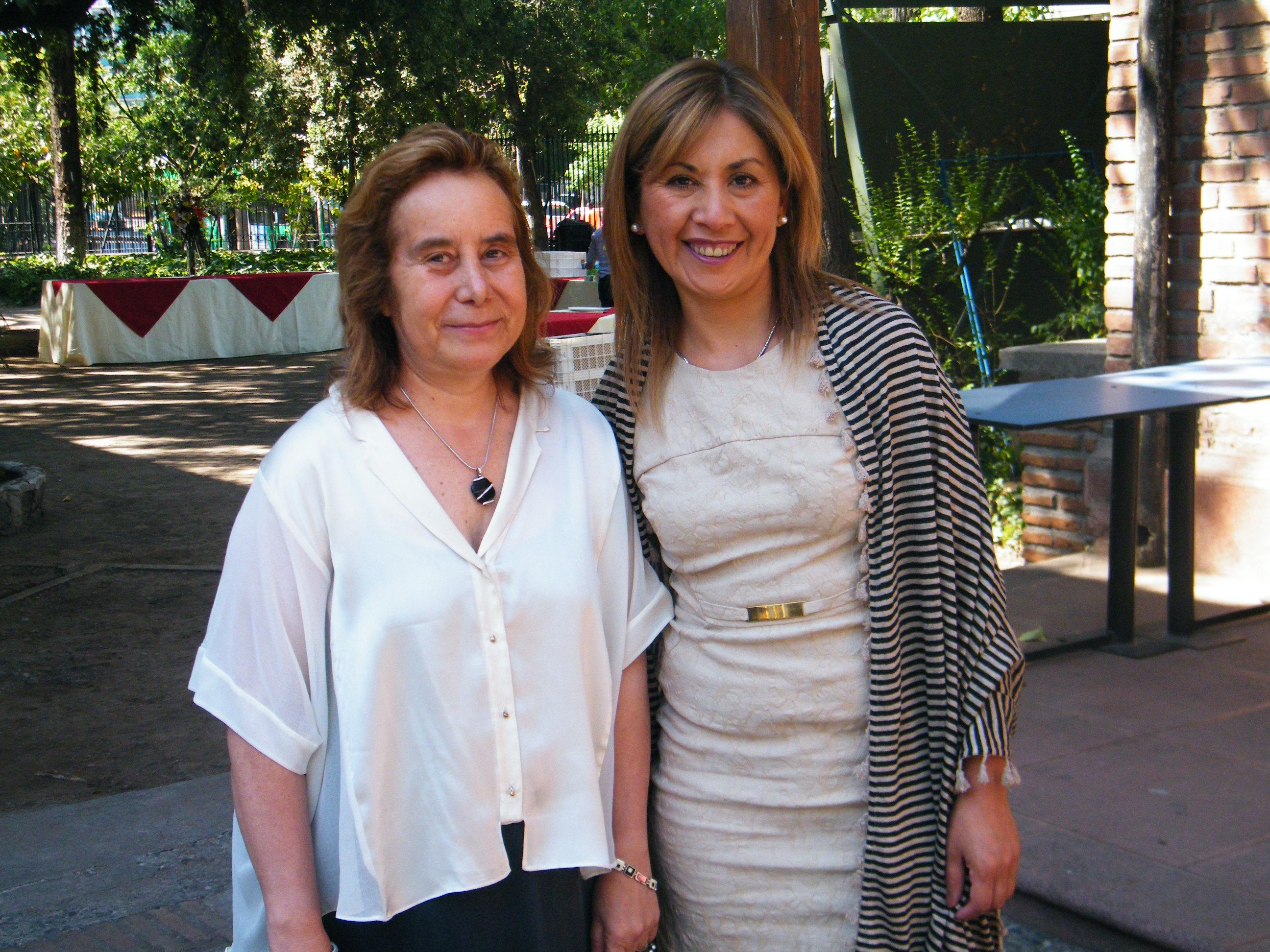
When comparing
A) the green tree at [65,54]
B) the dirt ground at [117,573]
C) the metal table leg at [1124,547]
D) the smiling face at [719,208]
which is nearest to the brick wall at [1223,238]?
the metal table leg at [1124,547]

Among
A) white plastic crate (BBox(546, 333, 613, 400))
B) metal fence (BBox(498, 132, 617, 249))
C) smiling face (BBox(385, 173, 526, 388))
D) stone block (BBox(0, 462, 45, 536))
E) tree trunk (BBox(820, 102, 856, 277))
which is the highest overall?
metal fence (BBox(498, 132, 617, 249))

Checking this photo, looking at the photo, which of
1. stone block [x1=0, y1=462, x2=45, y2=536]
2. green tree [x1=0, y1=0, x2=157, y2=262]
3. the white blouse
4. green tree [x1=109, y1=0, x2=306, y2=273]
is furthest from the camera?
green tree [x1=109, y1=0, x2=306, y2=273]

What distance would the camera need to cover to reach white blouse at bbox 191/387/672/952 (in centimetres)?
167

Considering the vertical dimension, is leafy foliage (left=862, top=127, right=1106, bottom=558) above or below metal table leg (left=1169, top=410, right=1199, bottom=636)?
above

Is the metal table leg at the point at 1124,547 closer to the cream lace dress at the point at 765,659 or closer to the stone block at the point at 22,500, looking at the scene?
the cream lace dress at the point at 765,659

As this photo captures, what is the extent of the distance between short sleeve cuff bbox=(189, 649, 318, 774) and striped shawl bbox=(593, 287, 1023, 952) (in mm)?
824

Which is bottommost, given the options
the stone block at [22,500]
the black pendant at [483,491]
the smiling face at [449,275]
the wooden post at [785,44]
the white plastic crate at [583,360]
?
the stone block at [22,500]

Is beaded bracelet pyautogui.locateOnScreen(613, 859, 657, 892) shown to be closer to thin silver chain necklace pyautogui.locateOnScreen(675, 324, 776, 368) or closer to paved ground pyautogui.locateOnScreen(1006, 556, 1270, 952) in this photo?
thin silver chain necklace pyautogui.locateOnScreen(675, 324, 776, 368)

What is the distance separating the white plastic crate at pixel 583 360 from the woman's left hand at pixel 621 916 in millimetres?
1511

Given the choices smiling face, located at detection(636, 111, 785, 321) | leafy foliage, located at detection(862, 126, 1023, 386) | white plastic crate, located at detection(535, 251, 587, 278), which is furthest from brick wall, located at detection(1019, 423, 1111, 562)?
white plastic crate, located at detection(535, 251, 587, 278)

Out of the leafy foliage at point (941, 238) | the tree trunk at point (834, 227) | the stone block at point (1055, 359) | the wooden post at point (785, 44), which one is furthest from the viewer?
the leafy foliage at point (941, 238)

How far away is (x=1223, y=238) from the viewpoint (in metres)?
5.43

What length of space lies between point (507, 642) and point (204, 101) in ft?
84.1

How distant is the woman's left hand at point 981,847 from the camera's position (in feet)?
6.03
